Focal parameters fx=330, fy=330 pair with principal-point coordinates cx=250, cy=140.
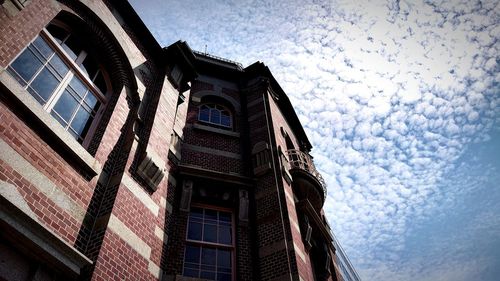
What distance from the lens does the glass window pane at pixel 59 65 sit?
6.56m

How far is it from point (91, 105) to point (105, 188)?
2030mm

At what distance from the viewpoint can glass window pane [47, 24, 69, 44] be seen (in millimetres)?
7087

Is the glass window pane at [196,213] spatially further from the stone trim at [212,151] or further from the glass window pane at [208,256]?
the stone trim at [212,151]

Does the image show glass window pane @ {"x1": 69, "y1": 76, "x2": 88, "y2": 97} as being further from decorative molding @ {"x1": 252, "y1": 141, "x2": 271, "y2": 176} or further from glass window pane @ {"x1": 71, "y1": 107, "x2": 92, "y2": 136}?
decorative molding @ {"x1": 252, "y1": 141, "x2": 271, "y2": 176}

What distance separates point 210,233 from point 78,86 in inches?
182

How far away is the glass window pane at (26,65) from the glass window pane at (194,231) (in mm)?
4761

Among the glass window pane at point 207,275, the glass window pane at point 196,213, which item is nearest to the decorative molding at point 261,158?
the glass window pane at point 196,213

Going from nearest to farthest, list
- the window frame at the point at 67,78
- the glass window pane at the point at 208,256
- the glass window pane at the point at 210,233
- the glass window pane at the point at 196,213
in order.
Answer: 1. the window frame at the point at 67,78
2. the glass window pane at the point at 208,256
3. the glass window pane at the point at 210,233
4. the glass window pane at the point at 196,213

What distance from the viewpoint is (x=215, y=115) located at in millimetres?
12250

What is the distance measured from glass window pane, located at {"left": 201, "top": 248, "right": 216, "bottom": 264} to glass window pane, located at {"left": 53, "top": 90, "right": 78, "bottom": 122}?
13.8 ft

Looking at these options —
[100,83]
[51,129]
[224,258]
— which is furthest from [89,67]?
[224,258]

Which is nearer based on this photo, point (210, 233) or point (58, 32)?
point (58, 32)

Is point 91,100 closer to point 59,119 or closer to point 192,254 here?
point 59,119

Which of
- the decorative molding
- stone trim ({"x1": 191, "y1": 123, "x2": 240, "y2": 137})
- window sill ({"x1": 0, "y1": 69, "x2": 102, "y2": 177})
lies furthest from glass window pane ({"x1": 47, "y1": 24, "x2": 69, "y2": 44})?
the decorative molding
